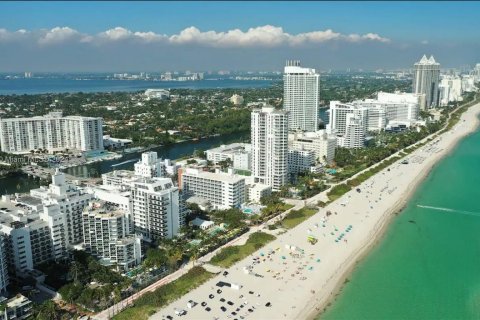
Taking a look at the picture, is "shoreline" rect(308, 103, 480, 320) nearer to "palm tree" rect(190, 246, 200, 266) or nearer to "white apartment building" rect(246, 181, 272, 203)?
"palm tree" rect(190, 246, 200, 266)

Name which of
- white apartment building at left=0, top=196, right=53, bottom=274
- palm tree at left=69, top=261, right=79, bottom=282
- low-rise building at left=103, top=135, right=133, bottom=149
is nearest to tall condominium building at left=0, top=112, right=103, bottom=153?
low-rise building at left=103, top=135, right=133, bottom=149

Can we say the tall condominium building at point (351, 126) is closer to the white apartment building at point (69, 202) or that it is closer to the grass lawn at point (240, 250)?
the grass lawn at point (240, 250)

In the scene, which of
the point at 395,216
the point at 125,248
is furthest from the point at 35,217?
the point at 395,216

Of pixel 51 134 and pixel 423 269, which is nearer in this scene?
pixel 423 269

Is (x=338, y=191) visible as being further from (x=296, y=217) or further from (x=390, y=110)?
(x=390, y=110)

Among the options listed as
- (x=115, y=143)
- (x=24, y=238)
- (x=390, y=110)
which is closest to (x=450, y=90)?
(x=390, y=110)

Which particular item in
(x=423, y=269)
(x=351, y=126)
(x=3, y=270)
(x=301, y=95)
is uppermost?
(x=301, y=95)
